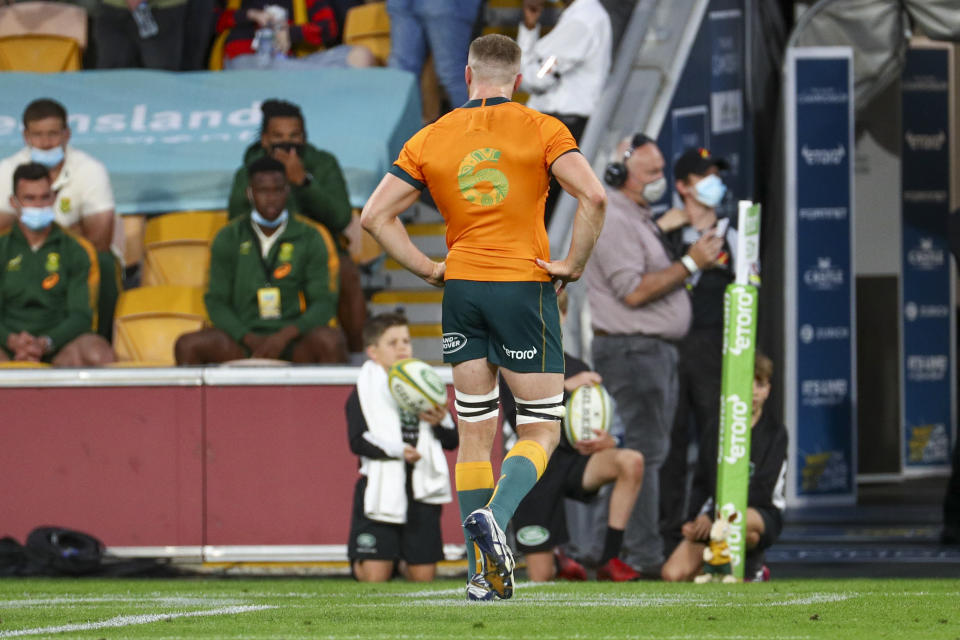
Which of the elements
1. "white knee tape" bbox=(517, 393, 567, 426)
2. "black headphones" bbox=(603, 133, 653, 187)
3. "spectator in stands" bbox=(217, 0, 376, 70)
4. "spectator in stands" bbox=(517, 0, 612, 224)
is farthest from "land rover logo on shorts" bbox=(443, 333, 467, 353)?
"spectator in stands" bbox=(217, 0, 376, 70)

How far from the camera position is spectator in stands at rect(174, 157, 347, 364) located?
10.2m

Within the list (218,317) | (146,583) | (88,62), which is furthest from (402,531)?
(88,62)

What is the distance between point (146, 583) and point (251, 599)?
2.12 metres

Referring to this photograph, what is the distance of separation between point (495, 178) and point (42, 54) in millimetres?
9151

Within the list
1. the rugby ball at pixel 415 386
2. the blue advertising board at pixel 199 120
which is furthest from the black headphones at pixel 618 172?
the blue advertising board at pixel 199 120

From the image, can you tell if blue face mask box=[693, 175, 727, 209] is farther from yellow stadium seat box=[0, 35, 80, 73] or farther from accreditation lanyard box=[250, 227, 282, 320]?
yellow stadium seat box=[0, 35, 80, 73]

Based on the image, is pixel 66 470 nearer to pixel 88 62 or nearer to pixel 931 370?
pixel 88 62

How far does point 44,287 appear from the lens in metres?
10.5

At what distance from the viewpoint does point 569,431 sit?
29.4 feet

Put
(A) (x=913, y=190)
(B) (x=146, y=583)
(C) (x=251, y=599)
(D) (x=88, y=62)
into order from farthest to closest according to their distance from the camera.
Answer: (A) (x=913, y=190) < (D) (x=88, y=62) < (B) (x=146, y=583) < (C) (x=251, y=599)

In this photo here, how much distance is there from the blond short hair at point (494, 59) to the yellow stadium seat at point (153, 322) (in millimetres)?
5139

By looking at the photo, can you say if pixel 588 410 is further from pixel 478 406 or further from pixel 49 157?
pixel 49 157

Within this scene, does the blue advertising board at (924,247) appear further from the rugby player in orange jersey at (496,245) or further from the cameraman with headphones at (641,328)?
the rugby player in orange jersey at (496,245)

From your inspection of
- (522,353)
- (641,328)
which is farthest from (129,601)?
(641,328)
